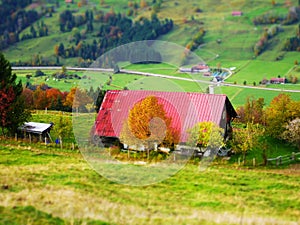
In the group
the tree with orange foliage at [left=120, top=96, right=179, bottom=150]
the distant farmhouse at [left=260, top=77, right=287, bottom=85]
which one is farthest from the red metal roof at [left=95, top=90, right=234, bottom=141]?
the distant farmhouse at [left=260, top=77, right=287, bottom=85]

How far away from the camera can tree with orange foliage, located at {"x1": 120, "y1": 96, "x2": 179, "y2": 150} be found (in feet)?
130

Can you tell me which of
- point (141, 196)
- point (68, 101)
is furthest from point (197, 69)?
point (141, 196)

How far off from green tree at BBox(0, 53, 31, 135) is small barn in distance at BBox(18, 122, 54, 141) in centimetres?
103

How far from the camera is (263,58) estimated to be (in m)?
163

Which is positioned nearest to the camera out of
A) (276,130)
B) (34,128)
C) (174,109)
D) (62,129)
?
(62,129)

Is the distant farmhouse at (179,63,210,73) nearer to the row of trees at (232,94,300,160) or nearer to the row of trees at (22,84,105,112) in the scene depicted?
the row of trees at (22,84,105,112)

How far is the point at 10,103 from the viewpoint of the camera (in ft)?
144

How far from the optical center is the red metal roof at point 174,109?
44219 mm

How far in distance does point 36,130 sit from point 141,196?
21.4 meters

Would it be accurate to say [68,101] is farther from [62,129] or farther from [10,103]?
[10,103]

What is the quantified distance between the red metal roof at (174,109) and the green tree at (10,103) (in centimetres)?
808

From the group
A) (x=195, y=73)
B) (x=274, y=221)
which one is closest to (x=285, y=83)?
(x=195, y=73)

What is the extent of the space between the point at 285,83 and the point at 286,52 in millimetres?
41317

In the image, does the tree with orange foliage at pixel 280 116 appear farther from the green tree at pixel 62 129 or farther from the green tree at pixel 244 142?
the green tree at pixel 62 129
